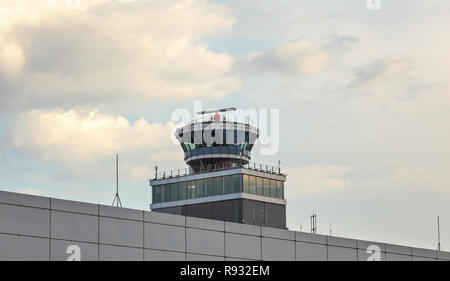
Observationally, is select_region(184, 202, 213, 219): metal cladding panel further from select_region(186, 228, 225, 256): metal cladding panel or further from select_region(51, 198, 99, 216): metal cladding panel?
select_region(51, 198, 99, 216): metal cladding panel

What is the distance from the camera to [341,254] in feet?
194

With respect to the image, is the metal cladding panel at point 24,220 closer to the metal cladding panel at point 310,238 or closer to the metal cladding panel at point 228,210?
the metal cladding panel at point 310,238

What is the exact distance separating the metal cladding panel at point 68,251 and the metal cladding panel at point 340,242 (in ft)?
60.1

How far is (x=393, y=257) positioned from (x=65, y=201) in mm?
26781

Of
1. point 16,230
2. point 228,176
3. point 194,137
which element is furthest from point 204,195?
point 16,230

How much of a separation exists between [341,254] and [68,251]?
2114 cm

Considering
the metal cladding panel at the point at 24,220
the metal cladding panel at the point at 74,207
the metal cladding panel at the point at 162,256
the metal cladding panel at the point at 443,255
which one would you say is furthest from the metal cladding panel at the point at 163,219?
the metal cladding panel at the point at 443,255

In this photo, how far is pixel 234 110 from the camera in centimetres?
13850

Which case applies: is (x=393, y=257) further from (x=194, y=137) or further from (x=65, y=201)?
(x=194, y=137)

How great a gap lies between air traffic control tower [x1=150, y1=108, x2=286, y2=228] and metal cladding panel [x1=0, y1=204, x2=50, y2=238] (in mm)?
76128

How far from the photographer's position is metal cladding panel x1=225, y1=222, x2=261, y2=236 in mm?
52828

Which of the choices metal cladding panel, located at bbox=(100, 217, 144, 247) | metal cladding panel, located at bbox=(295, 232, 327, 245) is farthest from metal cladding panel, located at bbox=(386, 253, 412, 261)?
metal cladding panel, located at bbox=(100, 217, 144, 247)
